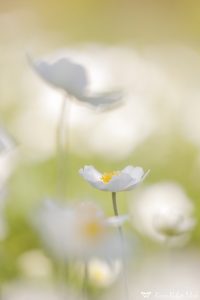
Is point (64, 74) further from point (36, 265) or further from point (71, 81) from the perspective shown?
point (36, 265)

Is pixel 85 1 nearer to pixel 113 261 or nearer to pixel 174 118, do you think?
pixel 174 118

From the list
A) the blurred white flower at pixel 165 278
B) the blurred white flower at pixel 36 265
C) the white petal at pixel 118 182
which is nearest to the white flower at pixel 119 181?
the white petal at pixel 118 182

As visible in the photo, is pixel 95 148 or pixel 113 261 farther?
pixel 95 148

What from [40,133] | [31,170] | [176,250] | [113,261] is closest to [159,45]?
[40,133]

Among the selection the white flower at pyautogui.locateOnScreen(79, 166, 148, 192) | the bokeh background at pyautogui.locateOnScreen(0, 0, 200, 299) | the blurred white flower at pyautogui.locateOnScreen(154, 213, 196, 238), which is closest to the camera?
the white flower at pyautogui.locateOnScreen(79, 166, 148, 192)

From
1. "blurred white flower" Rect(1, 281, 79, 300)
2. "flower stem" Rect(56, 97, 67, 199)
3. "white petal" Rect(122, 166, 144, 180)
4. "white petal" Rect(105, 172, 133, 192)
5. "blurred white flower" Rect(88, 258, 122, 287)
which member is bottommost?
"blurred white flower" Rect(1, 281, 79, 300)

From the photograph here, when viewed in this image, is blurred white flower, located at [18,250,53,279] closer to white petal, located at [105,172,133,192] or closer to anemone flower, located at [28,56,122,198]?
anemone flower, located at [28,56,122,198]

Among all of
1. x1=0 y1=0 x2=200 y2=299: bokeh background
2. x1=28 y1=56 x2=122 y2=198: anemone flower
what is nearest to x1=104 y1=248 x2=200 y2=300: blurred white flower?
x1=0 y1=0 x2=200 y2=299: bokeh background

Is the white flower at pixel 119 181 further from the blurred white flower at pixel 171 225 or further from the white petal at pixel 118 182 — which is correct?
the blurred white flower at pixel 171 225
